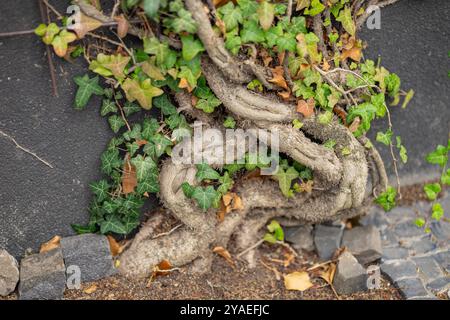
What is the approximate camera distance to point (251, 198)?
11.1 ft

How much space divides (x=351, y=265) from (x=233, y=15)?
163 centimetres

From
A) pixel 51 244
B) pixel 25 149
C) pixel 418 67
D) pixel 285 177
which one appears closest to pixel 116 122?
pixel 25 149

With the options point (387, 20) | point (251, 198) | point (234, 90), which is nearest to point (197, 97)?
point (234, 90)

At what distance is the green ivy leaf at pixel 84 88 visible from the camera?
2.89 meters

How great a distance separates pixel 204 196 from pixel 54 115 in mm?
937

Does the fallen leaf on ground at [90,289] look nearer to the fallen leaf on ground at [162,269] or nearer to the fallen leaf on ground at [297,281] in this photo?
the fallen leaf on ground at [162,269]

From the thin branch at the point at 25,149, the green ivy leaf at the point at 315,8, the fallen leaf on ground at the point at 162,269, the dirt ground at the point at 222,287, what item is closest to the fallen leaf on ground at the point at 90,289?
the dirt ground at the point at 222,287

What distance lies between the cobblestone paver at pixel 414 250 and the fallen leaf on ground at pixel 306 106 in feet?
3.81

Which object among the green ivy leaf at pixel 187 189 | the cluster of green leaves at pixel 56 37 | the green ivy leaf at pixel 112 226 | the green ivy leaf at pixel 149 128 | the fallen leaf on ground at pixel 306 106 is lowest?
the green ivy leaf at pixel 112 226

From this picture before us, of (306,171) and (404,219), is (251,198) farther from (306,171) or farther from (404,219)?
(404,219)

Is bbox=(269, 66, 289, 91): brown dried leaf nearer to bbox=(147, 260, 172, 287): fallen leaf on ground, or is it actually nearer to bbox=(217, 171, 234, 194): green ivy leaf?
bbox=(217, 171, 234, 194): green ivy leaf

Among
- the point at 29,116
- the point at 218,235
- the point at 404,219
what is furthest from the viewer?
the point at 404,219

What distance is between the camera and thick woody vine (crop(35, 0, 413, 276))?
9.04 ft

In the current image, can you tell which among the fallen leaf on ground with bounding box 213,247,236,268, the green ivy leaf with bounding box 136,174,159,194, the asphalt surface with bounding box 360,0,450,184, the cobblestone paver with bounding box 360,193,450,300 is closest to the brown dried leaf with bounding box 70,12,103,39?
the green ivy leaf with bounding box 136,174,159,194
